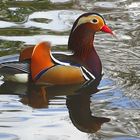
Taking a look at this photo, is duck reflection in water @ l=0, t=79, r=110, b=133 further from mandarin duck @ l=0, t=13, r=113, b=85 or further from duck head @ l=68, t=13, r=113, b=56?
duck head @ l=68, t=13, r=113, b=56

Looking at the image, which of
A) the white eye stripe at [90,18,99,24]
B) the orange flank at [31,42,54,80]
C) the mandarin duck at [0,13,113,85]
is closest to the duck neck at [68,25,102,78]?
the mandarin duck at [0,13,113,85]

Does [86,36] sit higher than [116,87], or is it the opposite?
[86,36]

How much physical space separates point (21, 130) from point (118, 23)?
4.25m

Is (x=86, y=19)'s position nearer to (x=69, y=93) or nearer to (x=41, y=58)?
(x=41, y=58)

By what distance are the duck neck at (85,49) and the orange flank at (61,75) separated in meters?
0.25

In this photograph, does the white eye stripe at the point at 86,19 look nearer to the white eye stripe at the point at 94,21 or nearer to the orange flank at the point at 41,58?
the white eye stripe at the point at 94,21

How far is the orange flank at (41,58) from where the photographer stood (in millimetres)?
7391

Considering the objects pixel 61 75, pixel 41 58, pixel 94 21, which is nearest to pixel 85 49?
pixel 94 21

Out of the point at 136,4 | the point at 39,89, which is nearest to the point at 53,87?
the point at 39,89

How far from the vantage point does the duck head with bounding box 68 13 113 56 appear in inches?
307

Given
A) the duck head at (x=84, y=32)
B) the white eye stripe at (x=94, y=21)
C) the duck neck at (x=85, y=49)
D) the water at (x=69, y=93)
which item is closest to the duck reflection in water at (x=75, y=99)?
the water at (x=69, y=93)

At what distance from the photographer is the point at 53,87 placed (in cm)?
753

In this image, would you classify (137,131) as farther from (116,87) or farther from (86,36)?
(86,36)

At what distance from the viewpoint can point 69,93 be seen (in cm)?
740
